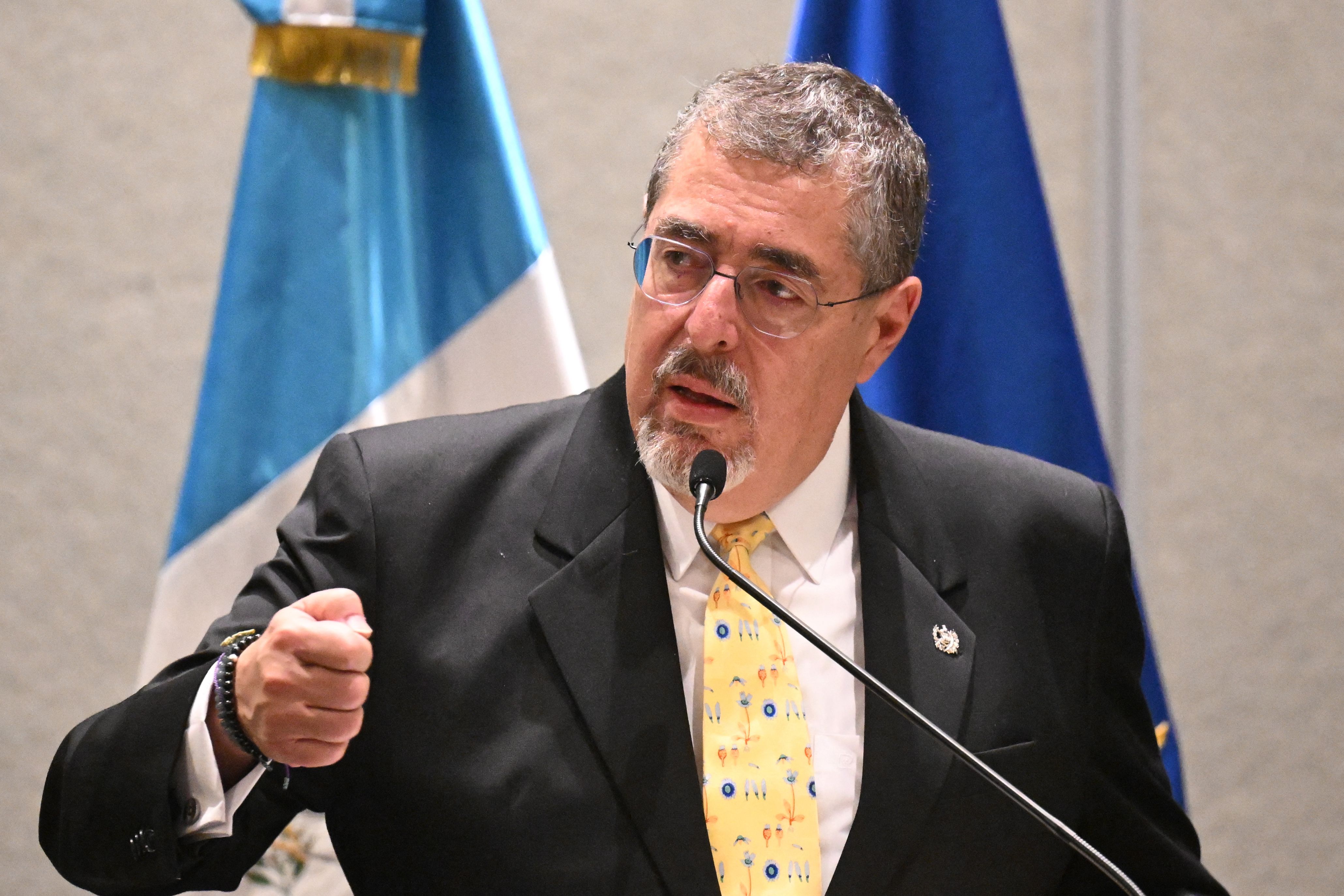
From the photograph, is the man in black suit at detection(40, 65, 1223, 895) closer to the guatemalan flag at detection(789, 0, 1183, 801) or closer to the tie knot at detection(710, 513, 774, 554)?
the tie knot at detection(710, 513, 774, 554)

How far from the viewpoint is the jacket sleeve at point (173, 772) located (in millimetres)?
1229

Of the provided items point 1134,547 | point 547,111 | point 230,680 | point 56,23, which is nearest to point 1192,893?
point 230,680

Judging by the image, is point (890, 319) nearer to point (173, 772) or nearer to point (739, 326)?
point (739, 326)

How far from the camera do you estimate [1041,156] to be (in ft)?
9.07

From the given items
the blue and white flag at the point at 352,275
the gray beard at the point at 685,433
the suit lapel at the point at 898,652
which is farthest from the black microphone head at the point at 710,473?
the blue and white flag at the point at 352,275

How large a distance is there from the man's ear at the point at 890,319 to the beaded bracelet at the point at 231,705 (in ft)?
2.62

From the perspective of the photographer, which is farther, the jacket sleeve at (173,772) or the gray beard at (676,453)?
the gray beard at (676,453)

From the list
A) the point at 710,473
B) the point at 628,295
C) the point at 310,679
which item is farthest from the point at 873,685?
the point at 628,295

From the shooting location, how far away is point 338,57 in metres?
1.92

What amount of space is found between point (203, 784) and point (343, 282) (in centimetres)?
90

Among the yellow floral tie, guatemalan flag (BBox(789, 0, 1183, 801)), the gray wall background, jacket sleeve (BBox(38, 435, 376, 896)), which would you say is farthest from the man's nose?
the gray wall background

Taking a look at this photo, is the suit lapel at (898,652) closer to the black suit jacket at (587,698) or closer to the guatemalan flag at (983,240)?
the black suit jacket at (587,698)

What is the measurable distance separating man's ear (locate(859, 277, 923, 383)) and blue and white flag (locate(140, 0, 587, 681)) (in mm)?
539

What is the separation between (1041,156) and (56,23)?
1934mm
